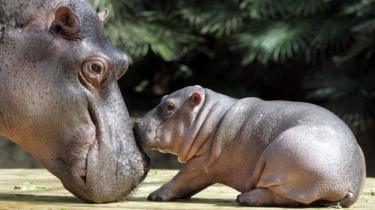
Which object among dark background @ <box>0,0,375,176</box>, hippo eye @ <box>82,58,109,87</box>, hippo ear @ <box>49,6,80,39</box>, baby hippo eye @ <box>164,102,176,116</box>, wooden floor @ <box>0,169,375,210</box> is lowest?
dark background @ <box>0,0,375,176</box>

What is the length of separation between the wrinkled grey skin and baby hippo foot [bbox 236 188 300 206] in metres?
0.49

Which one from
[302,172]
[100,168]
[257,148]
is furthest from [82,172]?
[302,172]

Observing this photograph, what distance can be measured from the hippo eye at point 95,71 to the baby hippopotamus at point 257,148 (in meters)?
0.31

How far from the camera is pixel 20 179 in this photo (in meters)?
5.48

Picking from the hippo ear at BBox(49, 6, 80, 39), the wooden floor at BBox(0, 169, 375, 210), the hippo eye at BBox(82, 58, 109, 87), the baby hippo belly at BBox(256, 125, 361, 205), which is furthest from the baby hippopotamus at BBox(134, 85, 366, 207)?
the hippo ear at BBox(49, 6, 80, 39)

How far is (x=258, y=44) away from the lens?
10.1m

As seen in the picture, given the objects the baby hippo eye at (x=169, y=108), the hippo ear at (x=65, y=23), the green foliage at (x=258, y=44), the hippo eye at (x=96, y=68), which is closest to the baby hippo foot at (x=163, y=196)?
the baby hippo eye at (x=169, y=108)

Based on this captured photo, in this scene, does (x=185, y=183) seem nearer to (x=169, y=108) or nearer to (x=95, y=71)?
(x=169, y=108)

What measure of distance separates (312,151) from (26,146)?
126 centimetres

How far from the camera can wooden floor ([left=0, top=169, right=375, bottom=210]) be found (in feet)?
12.4

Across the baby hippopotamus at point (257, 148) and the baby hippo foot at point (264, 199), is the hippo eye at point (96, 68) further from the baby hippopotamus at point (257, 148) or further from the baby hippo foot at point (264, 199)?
the baby hippo foot at point (264, 199)

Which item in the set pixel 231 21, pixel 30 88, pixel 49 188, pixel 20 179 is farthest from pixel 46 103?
pixel 231 21

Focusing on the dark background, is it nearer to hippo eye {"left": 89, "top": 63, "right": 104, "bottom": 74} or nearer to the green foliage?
the green foliage

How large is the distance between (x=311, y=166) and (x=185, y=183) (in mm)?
649
